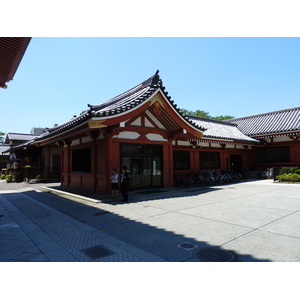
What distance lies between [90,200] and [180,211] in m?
4.36

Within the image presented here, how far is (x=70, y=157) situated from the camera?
15.7 m

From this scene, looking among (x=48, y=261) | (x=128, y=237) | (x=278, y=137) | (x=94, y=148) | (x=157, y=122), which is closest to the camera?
(x=48, y=261)

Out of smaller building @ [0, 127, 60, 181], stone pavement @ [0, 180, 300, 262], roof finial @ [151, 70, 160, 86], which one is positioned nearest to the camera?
stone pavement @ [0, 180, 300, 262]

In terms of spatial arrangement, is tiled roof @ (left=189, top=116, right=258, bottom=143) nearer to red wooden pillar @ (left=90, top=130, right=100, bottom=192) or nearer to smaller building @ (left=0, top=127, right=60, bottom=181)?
red wooden pillar @ (left=90, top=130, right=100, bottom=192)

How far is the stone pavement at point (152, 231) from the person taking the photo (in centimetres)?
423

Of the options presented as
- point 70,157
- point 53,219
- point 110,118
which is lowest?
point 53,219

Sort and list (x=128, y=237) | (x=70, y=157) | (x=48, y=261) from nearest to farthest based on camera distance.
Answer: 1. (x=48, y=261)
2. (x=128, y=237)
3. (x=70, y=157)

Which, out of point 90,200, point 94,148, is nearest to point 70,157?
point 94,148

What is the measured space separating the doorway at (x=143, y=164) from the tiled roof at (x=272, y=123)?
13.0m

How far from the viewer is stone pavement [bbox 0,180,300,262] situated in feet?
13.9

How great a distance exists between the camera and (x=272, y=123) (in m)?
23.1

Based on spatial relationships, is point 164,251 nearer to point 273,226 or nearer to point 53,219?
point 273,226

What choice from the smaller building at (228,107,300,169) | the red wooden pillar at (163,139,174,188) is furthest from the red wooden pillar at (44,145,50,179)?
the smaller building at (228,107,300,169)

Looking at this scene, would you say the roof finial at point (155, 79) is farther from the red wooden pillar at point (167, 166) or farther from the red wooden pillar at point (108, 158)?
the red wooden pillar at point (108, 158)
